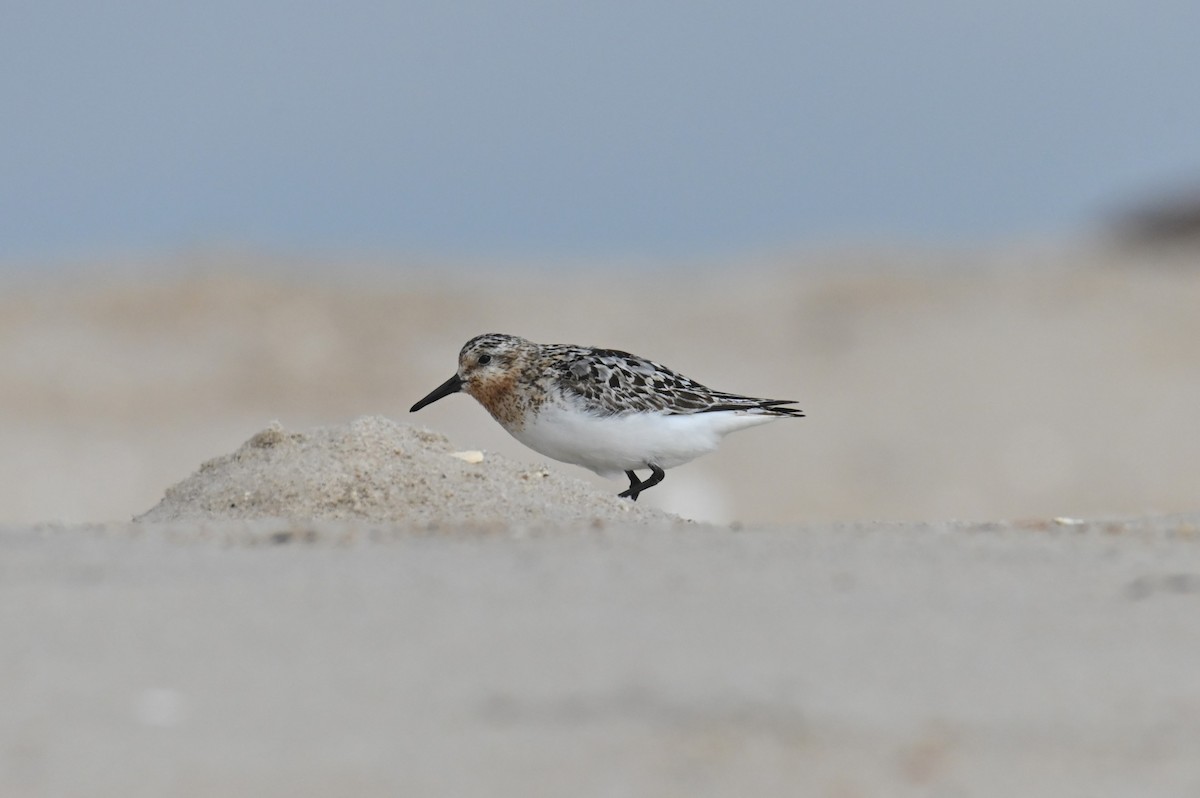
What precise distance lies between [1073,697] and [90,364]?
2488 cm

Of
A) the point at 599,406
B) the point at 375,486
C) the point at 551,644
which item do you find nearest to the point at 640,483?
the point at 599,406

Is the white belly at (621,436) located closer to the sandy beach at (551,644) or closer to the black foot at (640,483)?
the black foot at (640,483)

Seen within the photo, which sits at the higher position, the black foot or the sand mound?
the black foot

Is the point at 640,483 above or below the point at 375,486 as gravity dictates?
above

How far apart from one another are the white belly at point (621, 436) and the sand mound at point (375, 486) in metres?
0.51

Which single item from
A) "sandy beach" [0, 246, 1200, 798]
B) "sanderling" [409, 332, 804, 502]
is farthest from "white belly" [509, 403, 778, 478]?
"sandy beach" [0, 246, 1200, 798]

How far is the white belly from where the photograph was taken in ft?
30.1

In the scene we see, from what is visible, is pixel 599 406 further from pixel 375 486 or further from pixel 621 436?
pixel 375 486

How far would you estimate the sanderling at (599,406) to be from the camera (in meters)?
9.22

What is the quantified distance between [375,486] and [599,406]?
1.57 metres

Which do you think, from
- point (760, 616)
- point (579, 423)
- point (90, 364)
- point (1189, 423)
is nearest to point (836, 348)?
point (1189, 423)

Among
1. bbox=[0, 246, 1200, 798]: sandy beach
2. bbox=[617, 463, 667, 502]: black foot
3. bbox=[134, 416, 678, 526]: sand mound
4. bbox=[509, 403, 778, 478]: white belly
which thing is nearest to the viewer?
bbox=[0, 246, 1200, 798]: sandy beach

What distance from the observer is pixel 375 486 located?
318 inches

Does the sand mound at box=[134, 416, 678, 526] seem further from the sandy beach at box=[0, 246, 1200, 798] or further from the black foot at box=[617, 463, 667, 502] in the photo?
the black foot at box=[617, 463, 667, 502]
